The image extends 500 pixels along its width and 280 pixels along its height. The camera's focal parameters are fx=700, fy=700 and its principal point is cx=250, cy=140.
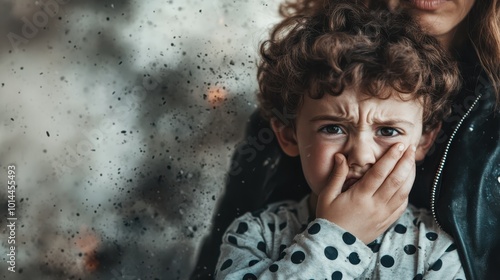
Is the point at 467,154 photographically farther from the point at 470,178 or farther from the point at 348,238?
the point at 348,238

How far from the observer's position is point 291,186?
120 cm

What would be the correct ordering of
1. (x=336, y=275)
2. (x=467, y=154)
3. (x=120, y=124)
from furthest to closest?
1. (x=120, y=124)
2. (x=467, y=154)
3. (x=336, y=275)

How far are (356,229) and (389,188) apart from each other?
0.07m

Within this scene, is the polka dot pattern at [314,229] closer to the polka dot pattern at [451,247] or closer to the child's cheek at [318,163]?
the child's cheek at [318,163]

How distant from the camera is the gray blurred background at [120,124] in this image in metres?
1.24

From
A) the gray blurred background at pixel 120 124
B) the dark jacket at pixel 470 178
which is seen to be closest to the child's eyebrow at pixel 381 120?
the dark jacket at pixel 470 178

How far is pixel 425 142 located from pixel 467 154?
0.07 meters

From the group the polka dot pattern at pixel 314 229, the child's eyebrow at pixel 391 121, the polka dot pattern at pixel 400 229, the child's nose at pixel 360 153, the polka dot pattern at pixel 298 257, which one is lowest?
the polka dot pattern at pixel 400 229

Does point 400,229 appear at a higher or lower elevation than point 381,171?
lower

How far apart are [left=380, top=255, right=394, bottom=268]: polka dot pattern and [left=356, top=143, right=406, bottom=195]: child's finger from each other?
0.10m

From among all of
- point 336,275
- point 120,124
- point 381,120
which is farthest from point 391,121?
point 120,124

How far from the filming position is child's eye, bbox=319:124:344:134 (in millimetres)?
980

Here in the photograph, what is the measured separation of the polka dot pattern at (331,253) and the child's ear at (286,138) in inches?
8.3

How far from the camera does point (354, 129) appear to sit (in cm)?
96
